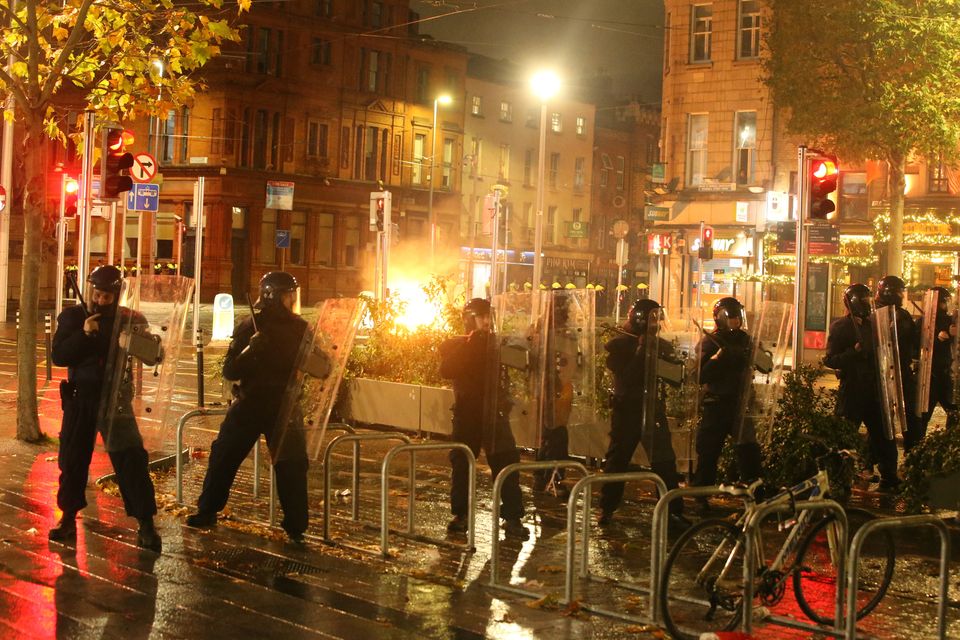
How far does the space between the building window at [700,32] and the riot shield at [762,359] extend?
127 feet

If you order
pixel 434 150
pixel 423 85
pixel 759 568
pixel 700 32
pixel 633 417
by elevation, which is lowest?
pixel 759 568

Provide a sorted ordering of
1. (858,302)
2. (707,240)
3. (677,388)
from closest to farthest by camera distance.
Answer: (677,388), (858,302), (707,240)

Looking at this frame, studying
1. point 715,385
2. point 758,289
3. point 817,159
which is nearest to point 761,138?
point 758,289

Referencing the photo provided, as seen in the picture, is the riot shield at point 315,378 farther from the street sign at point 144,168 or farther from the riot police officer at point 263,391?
the street sign at point 144,168

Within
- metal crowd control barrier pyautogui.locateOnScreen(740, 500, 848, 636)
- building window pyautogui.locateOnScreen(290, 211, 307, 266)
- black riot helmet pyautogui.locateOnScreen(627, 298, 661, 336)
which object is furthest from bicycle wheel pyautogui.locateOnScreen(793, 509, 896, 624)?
building window pyautogui.locateOnScreen(290, 211, 307, 266)

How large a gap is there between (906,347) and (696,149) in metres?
36.0

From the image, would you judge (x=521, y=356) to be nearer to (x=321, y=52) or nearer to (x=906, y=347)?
(x=906, y=347)

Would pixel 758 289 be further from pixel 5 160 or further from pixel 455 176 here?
pixel 455 176

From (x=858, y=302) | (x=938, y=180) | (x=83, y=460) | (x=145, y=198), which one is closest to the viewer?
(x=83, y=460)

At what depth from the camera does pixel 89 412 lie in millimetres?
8938

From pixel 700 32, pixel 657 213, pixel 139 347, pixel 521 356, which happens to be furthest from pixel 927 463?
pixel 700 32

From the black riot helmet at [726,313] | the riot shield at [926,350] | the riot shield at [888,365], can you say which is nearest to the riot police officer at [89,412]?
the black riot helmet at [726,313]

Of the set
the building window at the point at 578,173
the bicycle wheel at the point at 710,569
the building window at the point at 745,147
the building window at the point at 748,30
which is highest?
the building window at the point at 748,30

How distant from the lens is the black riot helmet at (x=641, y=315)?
10148mm
